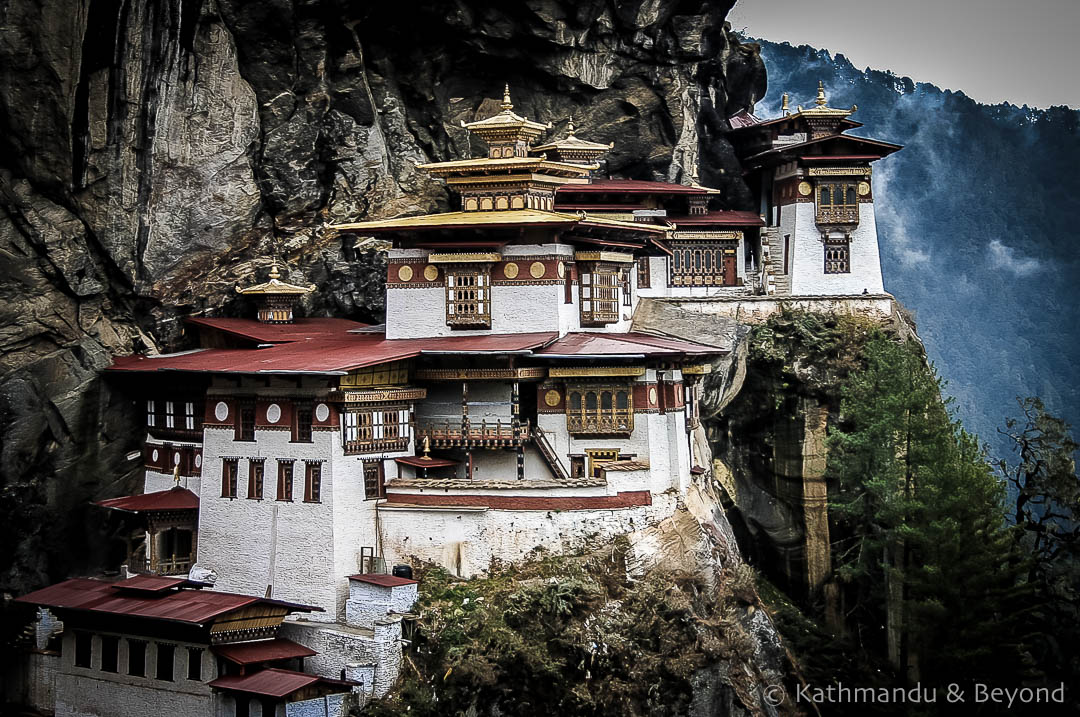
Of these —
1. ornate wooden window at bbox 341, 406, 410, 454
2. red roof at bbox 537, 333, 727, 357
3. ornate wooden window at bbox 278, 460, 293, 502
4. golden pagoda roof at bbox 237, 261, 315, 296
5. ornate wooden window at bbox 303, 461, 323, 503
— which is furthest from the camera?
golden pagoda roof at bbox 237, 261, 315, 296

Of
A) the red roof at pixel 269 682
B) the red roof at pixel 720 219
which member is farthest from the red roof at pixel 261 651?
the red roof at pixel 720 219

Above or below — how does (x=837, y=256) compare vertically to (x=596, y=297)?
above

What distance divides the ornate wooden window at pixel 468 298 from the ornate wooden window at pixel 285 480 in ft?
25.5

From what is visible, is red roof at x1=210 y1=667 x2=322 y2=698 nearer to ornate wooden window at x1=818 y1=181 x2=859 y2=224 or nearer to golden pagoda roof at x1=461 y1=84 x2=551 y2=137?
golden pagoda roof at x1=461 y1=84 x2=551 y2=137

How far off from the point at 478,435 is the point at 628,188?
51.6 ft

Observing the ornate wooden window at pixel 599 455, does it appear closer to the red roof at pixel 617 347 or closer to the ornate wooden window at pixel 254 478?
the red roof at pixel 617 347

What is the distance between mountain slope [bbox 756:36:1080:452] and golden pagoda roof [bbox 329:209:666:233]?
47656 millimetres

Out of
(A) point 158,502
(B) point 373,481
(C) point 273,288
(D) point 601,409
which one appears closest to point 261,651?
(B) point 373,481

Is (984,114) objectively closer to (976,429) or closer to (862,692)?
(976,429)

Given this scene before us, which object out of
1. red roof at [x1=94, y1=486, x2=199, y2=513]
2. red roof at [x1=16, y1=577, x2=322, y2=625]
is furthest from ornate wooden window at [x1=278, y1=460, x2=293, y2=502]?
red roof at [x1=94, y1=486, x2=199, y2=513]

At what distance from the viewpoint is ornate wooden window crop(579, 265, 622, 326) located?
47.8 metres

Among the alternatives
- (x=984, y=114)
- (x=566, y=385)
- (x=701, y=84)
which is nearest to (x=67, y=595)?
(x=566, y=385)

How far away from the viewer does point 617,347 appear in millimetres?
43531

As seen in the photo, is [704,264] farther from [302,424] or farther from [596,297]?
[302,424]
